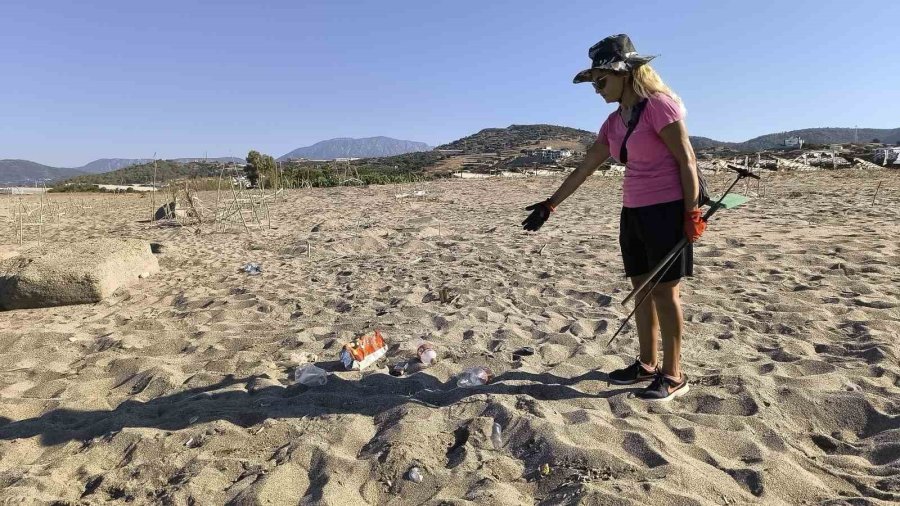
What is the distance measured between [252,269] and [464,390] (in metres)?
Result: 3.43

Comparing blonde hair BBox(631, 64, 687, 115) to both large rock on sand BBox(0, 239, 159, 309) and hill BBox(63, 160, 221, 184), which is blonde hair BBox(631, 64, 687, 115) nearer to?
large rock on sand BBox(0, 239, 159, 309)

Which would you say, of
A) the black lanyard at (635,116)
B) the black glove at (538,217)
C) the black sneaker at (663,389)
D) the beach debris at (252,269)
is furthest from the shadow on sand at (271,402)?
the beach debris at (252,269)

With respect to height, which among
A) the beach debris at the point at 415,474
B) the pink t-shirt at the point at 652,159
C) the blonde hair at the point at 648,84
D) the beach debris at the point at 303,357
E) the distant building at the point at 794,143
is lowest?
the beach debris at the point at 415,474

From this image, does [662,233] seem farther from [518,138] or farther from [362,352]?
[518,138]

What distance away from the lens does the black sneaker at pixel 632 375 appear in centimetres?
254

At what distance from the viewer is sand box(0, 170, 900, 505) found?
6.06 feet

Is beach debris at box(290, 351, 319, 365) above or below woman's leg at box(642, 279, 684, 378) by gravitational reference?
below

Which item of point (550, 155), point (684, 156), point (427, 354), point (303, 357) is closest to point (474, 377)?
point (427, 354)

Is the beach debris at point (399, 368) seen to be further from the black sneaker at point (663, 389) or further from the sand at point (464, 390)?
the black sneaker at point (663, 389)

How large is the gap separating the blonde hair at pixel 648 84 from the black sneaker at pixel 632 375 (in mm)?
1188

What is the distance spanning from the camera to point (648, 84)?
2.16 meters

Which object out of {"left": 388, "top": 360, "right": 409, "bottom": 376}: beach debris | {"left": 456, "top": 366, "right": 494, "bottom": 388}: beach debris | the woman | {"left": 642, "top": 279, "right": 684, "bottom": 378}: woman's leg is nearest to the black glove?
the woman

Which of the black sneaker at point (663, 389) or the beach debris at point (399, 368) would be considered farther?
the beach debris at point (399, 368)

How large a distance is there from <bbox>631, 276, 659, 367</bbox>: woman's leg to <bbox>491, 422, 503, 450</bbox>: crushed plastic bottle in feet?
2.80
